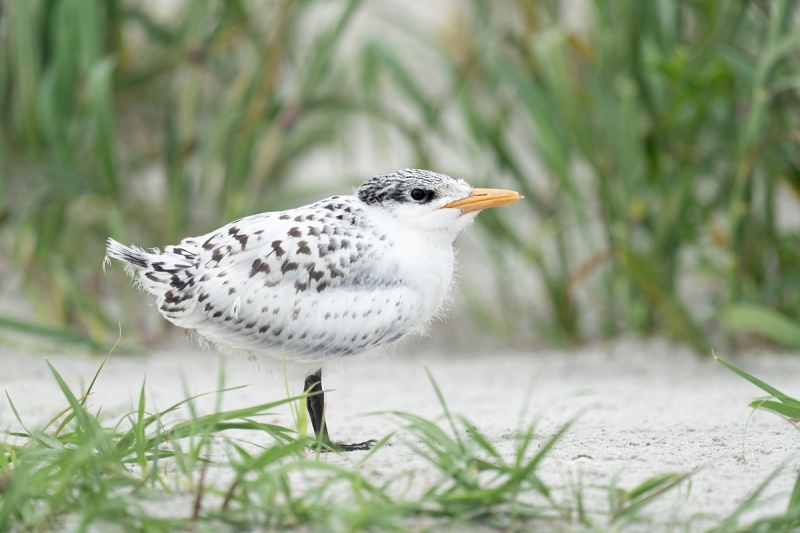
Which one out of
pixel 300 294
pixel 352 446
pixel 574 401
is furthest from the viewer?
pixel 574 401

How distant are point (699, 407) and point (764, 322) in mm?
638

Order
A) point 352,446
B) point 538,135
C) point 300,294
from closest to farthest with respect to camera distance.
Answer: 1. point 300,294
2. point 352,446
3. point 538,135

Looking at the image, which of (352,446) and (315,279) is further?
(352,446)

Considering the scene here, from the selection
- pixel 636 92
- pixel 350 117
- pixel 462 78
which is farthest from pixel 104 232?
pixel 636 92

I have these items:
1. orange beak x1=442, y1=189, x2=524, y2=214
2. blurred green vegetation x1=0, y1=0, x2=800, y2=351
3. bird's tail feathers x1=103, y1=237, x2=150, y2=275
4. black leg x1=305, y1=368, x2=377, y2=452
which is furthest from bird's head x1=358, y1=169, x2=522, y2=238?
blurred green vegetation x1=0, y1=0, x2=800, y2=351

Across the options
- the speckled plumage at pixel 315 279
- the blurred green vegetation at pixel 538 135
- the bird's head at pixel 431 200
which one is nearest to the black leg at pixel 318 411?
the speckled plumage at pixel 315 279

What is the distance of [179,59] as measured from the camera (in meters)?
4.24

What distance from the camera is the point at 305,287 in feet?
7.58

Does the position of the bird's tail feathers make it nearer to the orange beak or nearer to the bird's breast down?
the bird's breast down

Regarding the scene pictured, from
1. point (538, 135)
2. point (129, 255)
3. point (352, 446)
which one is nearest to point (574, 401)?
point (352, 446)

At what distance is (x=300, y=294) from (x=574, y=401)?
1198mm

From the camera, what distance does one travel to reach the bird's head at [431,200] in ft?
7.77

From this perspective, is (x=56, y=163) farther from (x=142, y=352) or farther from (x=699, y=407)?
(x=699, y=407)

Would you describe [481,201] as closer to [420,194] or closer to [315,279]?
[420,194]
